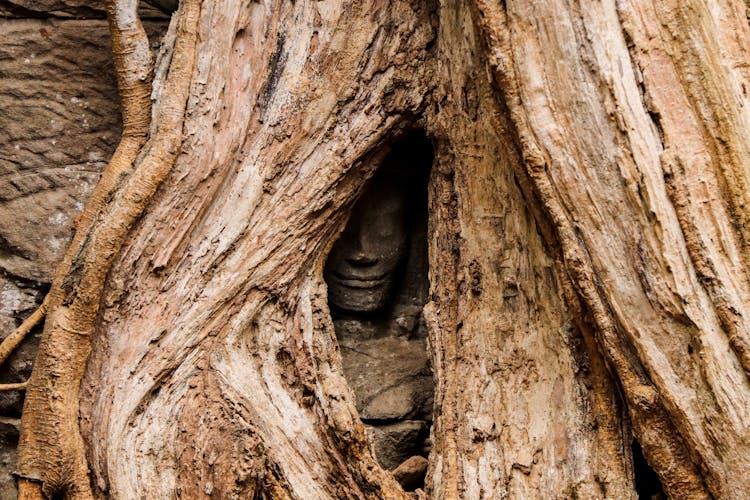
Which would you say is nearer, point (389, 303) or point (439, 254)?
point (439, 254)

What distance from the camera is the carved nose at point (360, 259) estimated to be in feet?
9.55

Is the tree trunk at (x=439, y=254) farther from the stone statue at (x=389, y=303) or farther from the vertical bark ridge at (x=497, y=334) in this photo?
the stone statue at (x=389, y=303)

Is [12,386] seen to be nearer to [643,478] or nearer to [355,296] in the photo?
[355,296]

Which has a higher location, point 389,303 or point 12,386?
point 389,303

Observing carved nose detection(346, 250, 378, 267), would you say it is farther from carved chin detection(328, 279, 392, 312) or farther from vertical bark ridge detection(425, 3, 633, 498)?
vertical bark ridge detection(425, 3, 633, 498)

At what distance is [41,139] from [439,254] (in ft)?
4.95

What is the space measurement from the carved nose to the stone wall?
0.99 metres

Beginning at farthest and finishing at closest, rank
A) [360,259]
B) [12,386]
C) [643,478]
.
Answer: [360,259] < [12,386] < [643,478]

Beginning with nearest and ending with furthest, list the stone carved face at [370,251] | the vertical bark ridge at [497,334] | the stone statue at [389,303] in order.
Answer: the vertical bark ridge at [497,334] < the stone statue at [389,303] < the stone carved face at [370,251]

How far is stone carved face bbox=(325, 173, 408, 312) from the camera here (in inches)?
115

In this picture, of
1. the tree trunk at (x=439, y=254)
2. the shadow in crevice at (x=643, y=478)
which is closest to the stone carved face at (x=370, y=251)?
the tree trunk at (x=439, y=254)

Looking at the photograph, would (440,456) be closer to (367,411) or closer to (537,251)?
(367,411)

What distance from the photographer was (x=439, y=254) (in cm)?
262

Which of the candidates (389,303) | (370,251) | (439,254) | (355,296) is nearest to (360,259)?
(370,251)
